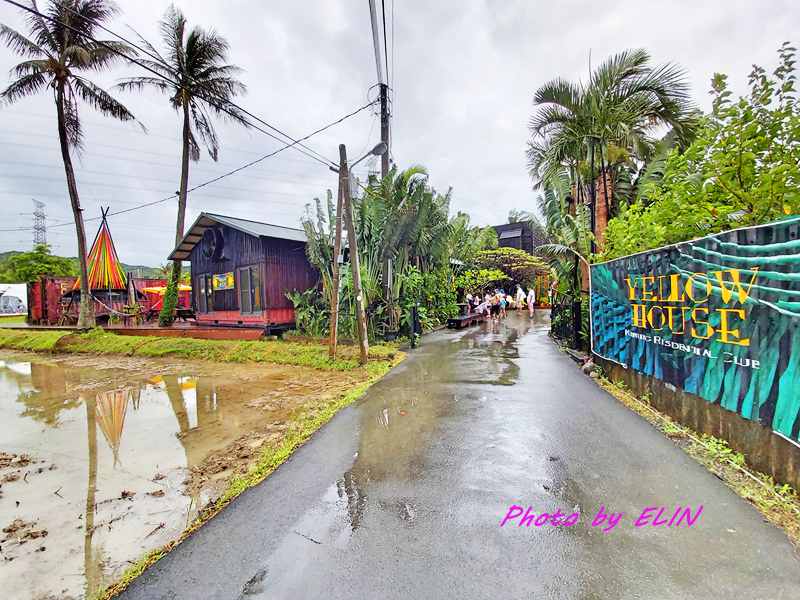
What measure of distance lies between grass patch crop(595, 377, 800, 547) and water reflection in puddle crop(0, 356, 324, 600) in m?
4.45

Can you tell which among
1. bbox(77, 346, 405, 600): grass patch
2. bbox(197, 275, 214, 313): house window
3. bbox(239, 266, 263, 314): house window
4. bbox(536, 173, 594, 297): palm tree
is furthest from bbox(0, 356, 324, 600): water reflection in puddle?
bbox(197, 275, 214, 313): house window

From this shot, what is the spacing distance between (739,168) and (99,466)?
7.64 m

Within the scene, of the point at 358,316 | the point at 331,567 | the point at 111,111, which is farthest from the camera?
the point at 111,111

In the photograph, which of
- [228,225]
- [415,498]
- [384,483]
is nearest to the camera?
[415,498]

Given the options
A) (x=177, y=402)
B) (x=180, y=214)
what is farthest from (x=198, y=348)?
(x=180, y=214)

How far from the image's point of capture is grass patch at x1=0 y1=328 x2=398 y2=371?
9531mm

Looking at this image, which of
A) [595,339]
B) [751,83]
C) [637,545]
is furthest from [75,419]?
[751,83]

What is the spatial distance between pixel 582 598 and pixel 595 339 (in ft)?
20.2

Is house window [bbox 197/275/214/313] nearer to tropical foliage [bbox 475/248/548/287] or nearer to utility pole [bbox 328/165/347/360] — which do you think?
utility pole [bbox 328/165/347/360]

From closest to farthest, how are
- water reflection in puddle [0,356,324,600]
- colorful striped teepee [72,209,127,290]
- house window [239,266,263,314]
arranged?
water reflection in puddle [0,356,324,600] < house window [239,266,263,314] < colorful striped teepee [72,209,127,290]

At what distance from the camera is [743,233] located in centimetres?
324

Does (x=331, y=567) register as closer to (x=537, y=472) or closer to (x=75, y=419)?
(x=537, y=472)

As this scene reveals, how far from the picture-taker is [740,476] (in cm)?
307

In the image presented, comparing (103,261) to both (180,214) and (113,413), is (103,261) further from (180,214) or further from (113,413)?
(113,413)
